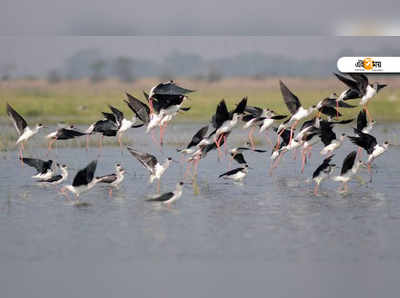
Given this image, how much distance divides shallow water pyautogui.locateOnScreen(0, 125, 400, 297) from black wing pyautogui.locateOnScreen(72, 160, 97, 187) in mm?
309

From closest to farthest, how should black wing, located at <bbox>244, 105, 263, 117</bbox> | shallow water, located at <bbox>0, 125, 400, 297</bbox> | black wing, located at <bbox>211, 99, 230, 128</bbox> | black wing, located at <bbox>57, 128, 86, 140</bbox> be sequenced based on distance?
shallow water, located at <bbox>0, 125, 400, 297</bbox> → black wing, located at <bbox>211, 99, 230, 128</bbox> → black wing, located at <bbox>57, 128, 86, 140</bbox> → black wing, located at <bbox>244, 105, 263, 117</bbox>

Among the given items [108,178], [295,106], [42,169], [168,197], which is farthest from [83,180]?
[295,106]

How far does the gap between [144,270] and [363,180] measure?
552 centimetres

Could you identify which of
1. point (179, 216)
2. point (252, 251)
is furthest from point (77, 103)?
point (252, 251)

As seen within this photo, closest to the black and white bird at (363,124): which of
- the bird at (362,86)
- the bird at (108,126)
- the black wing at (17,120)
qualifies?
the bird at (362,86)

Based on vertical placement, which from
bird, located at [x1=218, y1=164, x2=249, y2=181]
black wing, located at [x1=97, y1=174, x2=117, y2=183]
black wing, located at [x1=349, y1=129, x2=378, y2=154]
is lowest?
black wing, located at [x1=97, y1=174, x2=117, y2=183]

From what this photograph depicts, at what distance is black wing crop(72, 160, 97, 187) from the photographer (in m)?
10.1

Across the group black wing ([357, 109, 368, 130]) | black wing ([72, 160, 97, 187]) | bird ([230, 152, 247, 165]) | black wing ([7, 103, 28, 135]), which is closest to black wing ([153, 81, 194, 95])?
bird ([230, 152, 247, 165])

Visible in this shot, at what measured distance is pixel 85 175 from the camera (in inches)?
401

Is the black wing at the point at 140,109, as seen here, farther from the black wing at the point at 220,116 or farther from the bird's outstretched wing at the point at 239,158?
the bird's outstretched wing at the point at 239,158

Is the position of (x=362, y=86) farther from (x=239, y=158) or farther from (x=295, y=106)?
(x=239, y=158)

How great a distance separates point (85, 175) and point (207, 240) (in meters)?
2.23

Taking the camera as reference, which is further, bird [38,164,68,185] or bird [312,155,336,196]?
bird [38,164,68,185]

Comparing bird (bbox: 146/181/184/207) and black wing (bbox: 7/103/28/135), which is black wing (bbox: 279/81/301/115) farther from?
black wing (bbox: 7/103/28/135)
